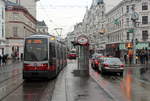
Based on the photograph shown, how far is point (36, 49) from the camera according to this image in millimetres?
17016

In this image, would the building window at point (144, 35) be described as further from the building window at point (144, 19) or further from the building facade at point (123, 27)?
the building window at point (144, 19)

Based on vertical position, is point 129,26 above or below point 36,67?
above

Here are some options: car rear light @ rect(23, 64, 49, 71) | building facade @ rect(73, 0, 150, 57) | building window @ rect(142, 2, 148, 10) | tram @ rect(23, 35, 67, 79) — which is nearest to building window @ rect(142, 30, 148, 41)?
building facade @ rect(73, 0, 150, 57)

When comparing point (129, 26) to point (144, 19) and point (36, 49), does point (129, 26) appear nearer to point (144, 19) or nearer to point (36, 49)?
point (144, 19)

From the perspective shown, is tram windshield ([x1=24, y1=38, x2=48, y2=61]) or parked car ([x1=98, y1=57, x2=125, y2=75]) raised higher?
tram windshield ([x1=24, y1=38, x2=48, y2=61])

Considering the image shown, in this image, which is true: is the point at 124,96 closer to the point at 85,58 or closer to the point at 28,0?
the point at 85,58

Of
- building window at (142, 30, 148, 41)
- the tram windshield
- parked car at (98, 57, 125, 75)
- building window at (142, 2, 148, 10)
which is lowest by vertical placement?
parked car at (98, 57, 125, 75)

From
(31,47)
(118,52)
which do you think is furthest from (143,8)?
(31,47)

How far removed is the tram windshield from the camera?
16781 millimetres

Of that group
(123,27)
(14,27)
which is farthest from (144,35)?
(14,27)

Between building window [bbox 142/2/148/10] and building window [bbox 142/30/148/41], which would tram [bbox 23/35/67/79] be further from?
building window [bbox 142/2/148/10]

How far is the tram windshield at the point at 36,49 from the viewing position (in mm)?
16781

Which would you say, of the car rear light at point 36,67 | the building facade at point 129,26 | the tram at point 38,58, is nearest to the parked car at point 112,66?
the tram at point 38,58

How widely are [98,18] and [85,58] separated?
6996cm
